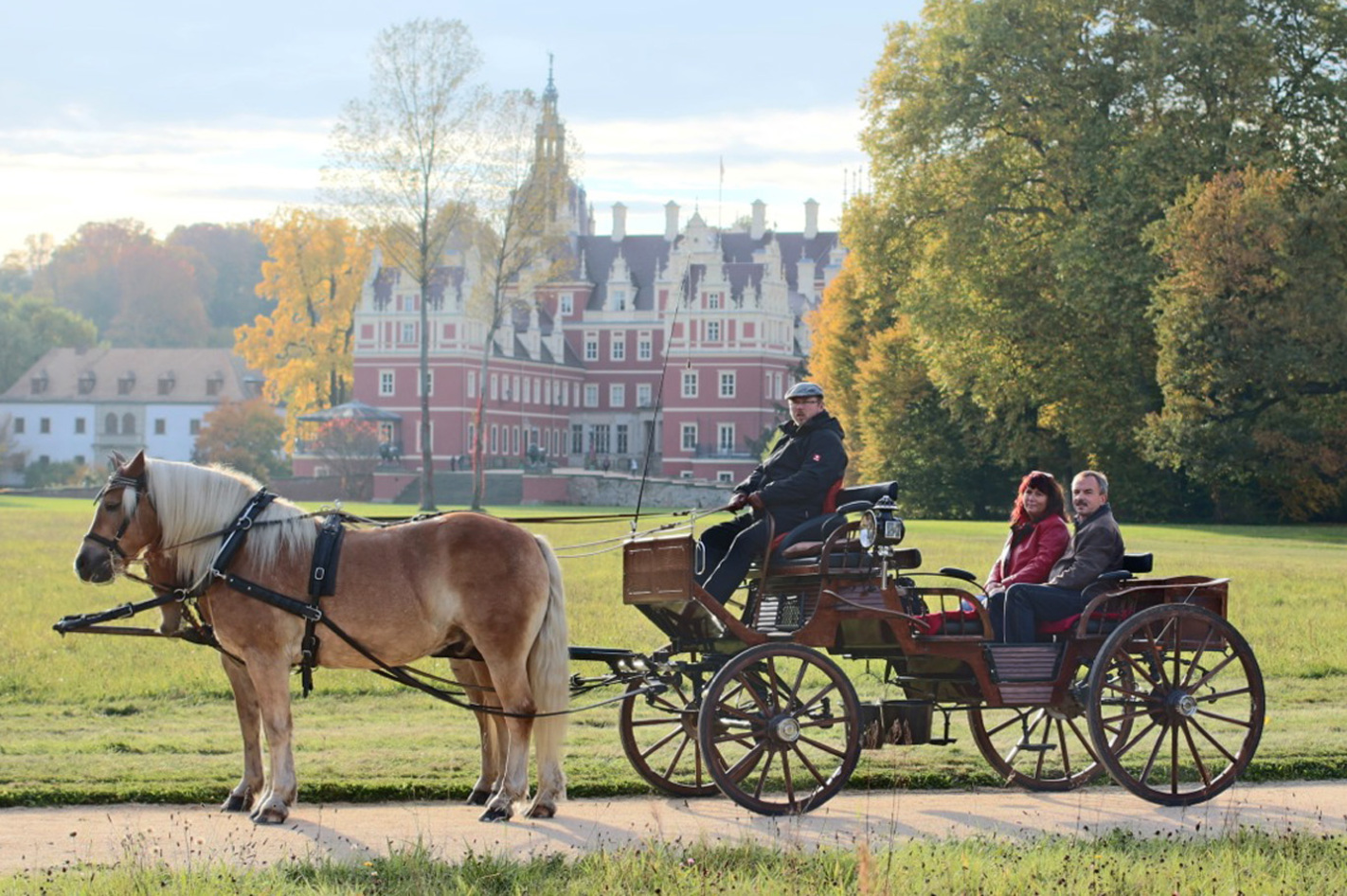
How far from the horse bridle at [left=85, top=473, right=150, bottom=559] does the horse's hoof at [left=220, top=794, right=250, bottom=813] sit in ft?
4.29

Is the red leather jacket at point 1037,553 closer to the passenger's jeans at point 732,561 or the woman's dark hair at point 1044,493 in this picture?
the woman's dark hair at point 1044,493

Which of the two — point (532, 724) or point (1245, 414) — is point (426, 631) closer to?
point (532, 724)

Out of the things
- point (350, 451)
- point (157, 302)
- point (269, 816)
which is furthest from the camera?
point (157, 302)

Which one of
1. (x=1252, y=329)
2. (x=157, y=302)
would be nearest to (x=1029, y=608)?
(x=1252, y=329)

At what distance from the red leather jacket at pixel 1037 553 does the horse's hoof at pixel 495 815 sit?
9.44ft

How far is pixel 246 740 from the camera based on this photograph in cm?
909

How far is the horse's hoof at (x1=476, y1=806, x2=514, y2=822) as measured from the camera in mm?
8789

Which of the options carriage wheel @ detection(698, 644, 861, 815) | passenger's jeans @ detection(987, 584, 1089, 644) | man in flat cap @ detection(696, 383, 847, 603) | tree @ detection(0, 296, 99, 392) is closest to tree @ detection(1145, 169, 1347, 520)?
passenger's jeans @ detection(987, 584, 1089, 644)

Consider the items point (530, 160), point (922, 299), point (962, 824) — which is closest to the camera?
point (962, 824)

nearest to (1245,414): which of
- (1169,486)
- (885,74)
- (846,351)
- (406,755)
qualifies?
(1169,486)

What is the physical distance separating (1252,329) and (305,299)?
48494 mm

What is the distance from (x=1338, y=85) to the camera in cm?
4222

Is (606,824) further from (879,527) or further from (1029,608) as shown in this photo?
(1029,608)

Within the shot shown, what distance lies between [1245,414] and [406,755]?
35319 mm
